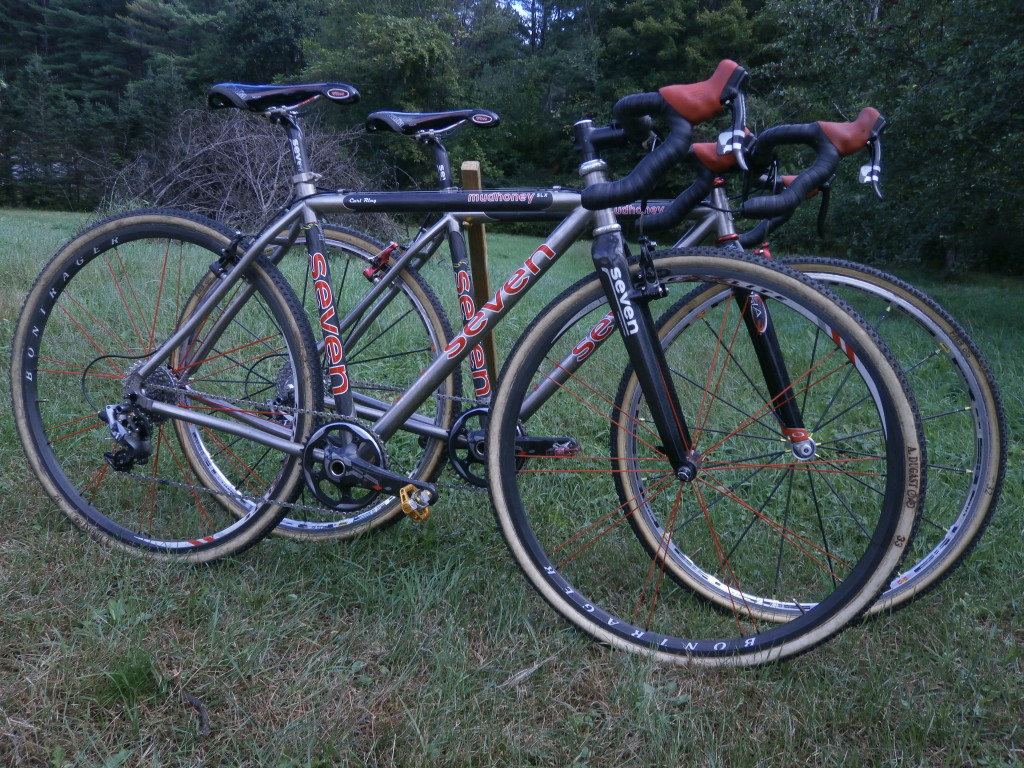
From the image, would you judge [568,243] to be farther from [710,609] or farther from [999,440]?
[999,440]

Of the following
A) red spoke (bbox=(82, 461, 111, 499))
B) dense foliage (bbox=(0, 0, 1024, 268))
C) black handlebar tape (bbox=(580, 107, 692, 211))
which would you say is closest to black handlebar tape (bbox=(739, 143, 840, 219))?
black handlebar tape (bbox=(580, 107, 692, 211))

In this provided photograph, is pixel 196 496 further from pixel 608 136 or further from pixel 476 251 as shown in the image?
pixel 608 136

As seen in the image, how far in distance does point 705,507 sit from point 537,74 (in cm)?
2818

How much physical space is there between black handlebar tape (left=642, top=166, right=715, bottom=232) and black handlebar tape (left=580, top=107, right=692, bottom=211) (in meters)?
0.07

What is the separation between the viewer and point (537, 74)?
90.5 ft

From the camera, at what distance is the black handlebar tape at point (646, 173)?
160cm

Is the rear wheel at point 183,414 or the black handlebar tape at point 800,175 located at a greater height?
the black handlebar tape at point 800,175

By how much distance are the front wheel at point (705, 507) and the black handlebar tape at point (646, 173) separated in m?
0.18

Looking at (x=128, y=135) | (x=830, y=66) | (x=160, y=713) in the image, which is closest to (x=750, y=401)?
(x=160, y=713)

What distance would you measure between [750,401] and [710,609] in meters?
1.97

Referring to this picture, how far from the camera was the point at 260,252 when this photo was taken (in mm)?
2158

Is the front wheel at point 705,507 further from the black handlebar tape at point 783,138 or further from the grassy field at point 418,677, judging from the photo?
the black handlebar tape at point 783,138

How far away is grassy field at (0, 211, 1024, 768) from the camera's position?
5.12ft

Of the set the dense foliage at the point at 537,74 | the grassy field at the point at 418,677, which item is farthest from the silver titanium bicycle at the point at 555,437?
the dense foliage at the point at 537,74
